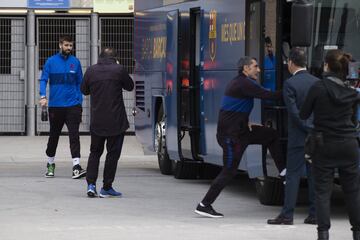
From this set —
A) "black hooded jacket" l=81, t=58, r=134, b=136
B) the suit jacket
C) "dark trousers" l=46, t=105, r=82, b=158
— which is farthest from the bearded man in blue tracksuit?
the suit jacket

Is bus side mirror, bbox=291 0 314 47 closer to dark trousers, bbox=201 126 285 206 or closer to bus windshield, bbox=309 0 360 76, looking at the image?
bus windshield, bbox=309 0 360 76

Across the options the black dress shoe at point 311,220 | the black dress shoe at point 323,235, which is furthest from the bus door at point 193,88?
the black dress shoe at point 323,235

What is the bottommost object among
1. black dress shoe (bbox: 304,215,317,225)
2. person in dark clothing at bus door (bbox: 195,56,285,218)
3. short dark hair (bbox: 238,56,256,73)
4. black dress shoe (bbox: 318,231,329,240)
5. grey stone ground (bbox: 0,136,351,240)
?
grey stone ground (bbox: 0,136,351,240)

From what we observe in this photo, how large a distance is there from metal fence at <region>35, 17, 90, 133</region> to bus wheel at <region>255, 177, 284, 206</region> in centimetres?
1137

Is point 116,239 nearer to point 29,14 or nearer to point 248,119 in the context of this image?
point 248,119

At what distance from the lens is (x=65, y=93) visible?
14875 mm

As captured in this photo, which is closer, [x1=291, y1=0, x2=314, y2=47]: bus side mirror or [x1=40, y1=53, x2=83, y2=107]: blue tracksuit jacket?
[x1=291, y1=0, x2=314, y2=47]: bus side mirror

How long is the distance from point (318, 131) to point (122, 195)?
4.64 m

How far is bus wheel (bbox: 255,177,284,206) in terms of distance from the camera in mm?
11688

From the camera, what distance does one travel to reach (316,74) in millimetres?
10641

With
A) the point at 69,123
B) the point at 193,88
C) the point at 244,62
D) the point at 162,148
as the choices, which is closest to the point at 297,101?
the point at 244,62

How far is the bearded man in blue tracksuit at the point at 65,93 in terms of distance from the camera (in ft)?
48.8

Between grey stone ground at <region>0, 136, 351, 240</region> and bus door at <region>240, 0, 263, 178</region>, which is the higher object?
bus door at <region>240, 0, 263, 178</region>

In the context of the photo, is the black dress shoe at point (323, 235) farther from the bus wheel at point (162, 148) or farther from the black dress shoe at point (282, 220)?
the bus wheel at point (162, 148)
